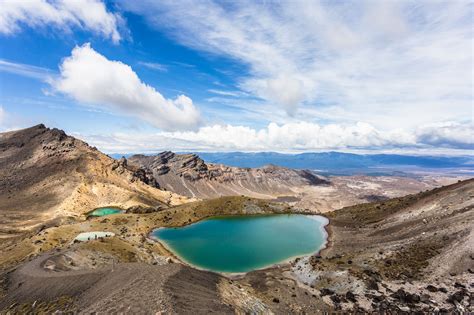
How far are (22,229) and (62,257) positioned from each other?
306 ft

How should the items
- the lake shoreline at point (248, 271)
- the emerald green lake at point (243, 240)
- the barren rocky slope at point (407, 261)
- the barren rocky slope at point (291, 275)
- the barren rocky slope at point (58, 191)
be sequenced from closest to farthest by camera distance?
the barren rocky slope at point (291, 275)
the barren rocky slope at point (407, 261)
the lake shoreline at point (248, 271)
the emerald green lake at point (243, 240)
the barren rocky slope at point (58, 191)

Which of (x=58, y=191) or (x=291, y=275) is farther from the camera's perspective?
(x=58, y=191)

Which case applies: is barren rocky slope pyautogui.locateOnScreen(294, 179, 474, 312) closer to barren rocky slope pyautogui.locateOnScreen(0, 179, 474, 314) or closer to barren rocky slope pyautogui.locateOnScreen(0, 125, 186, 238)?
barren rocky slope pyautogui.locateOnScreen(0, 179, 474, 314)

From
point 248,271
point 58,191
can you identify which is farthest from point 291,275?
point 58,191

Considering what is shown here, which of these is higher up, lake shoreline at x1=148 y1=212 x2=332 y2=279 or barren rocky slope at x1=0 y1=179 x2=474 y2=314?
barren rocky slope at x1=0 y1=179 x2=474 y2=314

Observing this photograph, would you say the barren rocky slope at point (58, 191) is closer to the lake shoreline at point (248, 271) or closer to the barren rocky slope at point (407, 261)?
the lake shoreline at point (248, 271)

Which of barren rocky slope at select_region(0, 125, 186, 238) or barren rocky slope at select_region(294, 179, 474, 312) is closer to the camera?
barren rocky slope at select_region(294, 179, 474, 312)

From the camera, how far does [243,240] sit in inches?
3022

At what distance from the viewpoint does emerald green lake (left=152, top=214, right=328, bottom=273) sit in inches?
2410

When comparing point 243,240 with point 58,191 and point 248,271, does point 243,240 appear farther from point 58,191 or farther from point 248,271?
point 58,191

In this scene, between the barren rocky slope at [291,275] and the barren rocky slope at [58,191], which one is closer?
the barren rocky slope at [291,275]

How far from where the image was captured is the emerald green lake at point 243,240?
61219 millimetres

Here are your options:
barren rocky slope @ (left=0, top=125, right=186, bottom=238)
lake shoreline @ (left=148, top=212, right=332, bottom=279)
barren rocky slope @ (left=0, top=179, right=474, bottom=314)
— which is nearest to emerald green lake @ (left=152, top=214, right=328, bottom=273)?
lake shoreline @ (left=148, top=212, right=332, bottom=279)

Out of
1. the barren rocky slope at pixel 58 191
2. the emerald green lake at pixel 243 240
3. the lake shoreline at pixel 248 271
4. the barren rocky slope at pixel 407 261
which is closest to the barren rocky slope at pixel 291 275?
the barren rocky slope at pixel 407 261
